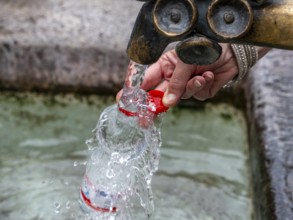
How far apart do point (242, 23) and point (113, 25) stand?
6.27 feet

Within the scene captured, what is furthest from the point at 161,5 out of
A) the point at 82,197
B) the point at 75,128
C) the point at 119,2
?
the point at 119,2

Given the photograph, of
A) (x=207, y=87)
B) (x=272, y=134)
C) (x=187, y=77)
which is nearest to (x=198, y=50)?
(x=187, y=77)

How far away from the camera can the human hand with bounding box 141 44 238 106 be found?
165cm

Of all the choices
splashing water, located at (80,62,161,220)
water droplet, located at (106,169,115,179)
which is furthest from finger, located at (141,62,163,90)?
water droplet, located at (106,169,115,179)

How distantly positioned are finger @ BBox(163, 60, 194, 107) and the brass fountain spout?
463 millimetres

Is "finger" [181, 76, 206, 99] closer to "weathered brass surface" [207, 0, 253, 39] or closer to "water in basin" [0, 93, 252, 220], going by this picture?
"weathered brass surface" [207, 0, 253, 39]

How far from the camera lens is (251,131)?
2.47 meters

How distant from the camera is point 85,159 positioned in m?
2.52

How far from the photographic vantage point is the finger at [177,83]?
163 centimetres

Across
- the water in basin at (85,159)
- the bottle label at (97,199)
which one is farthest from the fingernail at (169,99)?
the water in basin at (85,159)

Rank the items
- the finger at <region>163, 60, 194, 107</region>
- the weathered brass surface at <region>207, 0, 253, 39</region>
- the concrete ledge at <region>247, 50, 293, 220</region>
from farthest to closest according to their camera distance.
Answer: the concrete ledge at <region>247, 50, 293, 220</region>
the finger at <region>163, 60, 194, 107</region>
the weathered brass surface at <region>207, 0, 253, 39</region>

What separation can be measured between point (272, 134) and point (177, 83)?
0.70m

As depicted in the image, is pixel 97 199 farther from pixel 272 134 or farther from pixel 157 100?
pixel 272 134

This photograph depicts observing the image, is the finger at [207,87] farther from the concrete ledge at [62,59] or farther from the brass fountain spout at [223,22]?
the concrete ledge at [62,59]
